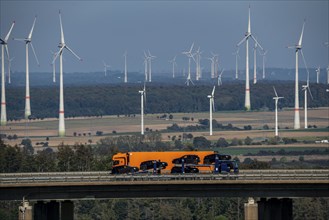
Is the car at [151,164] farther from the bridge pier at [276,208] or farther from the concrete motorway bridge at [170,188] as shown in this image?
the bridge pier at [276,208]

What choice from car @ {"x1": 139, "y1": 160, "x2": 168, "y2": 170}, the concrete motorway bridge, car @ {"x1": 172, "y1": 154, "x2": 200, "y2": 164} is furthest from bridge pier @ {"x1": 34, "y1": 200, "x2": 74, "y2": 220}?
car @ {"x1": 172, "y1": 154, "x2": 200, "y2": 164}

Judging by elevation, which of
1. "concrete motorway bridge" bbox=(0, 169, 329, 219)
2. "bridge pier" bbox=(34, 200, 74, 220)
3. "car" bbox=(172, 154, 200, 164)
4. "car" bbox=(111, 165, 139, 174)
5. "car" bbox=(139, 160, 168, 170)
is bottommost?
"bridge pier" bbox=(34, 200, 74, 220)

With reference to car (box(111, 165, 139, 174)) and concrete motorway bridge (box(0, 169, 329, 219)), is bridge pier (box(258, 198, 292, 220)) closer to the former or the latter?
concrete motorway bridge (box(0, 169, 329, 219))

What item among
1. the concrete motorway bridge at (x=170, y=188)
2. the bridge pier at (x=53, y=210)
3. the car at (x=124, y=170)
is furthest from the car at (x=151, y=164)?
the bridge pier at (x=53, y=210)

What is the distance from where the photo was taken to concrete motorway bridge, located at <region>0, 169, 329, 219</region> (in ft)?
327

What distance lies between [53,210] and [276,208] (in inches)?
614

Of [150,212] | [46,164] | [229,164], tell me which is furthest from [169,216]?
[229,164]

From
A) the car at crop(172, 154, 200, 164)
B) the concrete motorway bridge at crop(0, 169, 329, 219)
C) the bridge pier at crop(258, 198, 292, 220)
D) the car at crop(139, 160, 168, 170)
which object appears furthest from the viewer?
the car at crop(172, 154, 200, 164)

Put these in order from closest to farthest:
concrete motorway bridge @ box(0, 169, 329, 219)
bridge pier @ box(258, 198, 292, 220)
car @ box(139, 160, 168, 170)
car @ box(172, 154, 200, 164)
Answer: concrete motorway bridge @ box(0, 169, 329, 219), bridge pier @ box(258, 198, 292, 220), car @ box(139, 160, 168, 170), car @ box(172, 154, 200, 164)

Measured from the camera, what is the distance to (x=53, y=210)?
102 m

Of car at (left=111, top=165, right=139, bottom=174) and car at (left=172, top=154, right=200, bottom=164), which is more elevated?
car at (left=172, top=154, right=200, bottom=164)

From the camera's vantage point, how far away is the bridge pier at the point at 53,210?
101m

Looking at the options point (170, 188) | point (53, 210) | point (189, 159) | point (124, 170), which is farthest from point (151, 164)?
point (53, 210)

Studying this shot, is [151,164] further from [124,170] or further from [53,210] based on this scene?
[53,210]
